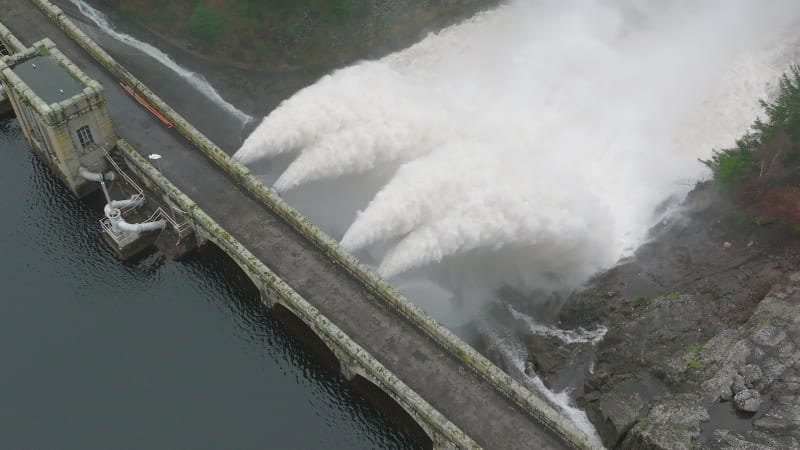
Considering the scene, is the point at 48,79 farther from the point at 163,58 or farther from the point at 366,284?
the point at 366,284

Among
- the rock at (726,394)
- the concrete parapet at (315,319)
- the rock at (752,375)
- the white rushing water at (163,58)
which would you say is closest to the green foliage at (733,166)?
the rock at (752,375)

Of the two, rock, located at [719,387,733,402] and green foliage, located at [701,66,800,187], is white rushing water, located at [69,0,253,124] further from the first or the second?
rock, located at [719,387,733,402]

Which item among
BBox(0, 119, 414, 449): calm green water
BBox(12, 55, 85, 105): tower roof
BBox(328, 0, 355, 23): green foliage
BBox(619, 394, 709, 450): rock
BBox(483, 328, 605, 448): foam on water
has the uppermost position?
BBox(328, 0, 355, 23): green foliage

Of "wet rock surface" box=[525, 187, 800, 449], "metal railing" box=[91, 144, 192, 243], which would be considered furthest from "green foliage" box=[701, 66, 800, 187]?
"metal railing" box=[91, 144, 192, 243]

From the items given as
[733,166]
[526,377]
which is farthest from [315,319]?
[733,166]

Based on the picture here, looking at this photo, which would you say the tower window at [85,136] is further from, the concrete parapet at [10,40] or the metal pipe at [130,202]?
the concrete parapet at [10,40]

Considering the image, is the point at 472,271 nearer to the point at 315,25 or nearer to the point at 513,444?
the point at 513,444

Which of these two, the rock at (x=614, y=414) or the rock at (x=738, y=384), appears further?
the rock at (x=614, y=414)
